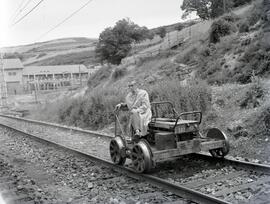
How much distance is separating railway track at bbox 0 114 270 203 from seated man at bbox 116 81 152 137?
0.96 meters

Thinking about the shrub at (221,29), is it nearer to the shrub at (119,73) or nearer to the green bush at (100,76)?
the shrub at (119,73)

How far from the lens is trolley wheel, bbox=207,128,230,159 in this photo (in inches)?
321

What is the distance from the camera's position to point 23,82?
86.8 meters

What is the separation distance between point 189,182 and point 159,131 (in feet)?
5.46

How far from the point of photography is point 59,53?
135250 millimetres

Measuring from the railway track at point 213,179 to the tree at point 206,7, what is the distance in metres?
34.1

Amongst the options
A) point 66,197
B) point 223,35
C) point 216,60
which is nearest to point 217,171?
point 66,197

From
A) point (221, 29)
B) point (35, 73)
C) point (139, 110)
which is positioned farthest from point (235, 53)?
point (35, 73)

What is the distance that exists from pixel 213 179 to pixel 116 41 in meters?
45.6

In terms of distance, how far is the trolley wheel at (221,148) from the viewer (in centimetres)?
816

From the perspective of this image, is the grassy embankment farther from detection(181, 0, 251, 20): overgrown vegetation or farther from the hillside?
the hillside

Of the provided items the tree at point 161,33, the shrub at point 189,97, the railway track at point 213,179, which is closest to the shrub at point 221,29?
the shrub at point 189,97

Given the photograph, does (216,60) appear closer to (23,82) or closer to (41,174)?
(41,174)

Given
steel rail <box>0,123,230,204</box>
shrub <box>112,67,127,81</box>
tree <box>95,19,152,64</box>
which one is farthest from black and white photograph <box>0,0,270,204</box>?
tree <box>95,19,152,64</box>
